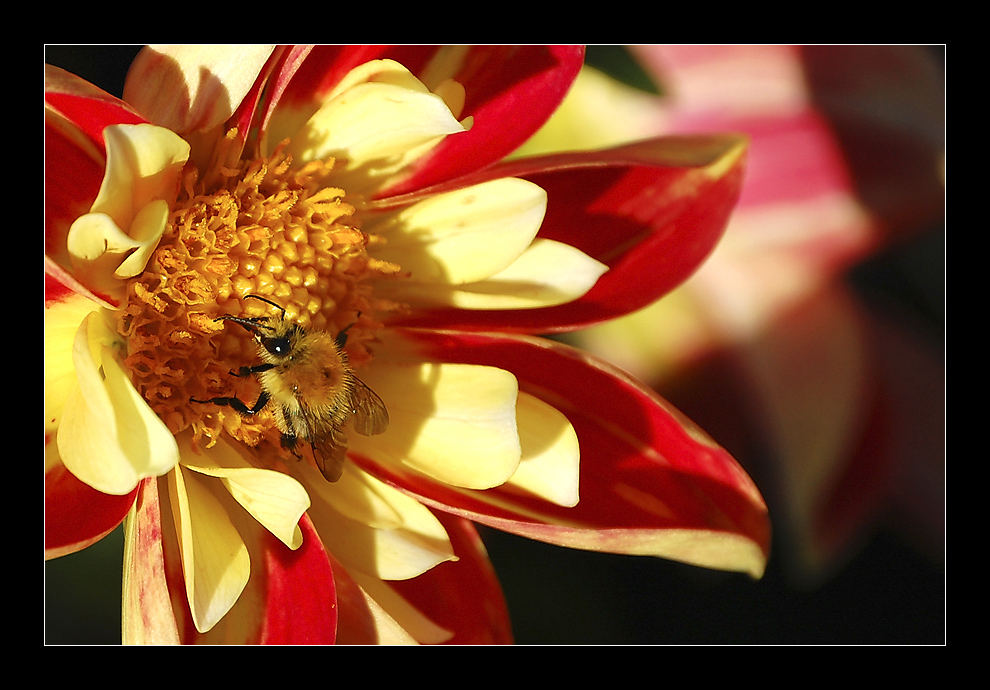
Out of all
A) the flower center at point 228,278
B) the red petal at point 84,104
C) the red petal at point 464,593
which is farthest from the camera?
the red petal at point 464,593

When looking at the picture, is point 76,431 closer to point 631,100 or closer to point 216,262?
point 216,262

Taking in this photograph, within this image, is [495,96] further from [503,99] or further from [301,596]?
[301,596]

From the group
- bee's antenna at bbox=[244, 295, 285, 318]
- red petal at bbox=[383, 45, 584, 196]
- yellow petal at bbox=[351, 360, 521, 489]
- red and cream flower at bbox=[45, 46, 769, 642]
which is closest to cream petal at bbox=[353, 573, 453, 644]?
red and cream flower at bbox=[45, 46, 769, 642]

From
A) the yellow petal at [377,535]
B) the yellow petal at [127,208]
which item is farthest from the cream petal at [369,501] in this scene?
the yellow petal at [127,208]

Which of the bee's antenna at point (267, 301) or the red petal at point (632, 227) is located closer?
the bee's antenna at point (267, 301)

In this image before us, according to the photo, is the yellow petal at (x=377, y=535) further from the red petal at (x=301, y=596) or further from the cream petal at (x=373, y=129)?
the cream petal at (x=373, y=129)

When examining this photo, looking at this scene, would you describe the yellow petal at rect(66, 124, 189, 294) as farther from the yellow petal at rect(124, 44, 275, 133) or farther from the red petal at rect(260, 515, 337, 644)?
the red petal at rect(260, 515, 337, 644)
